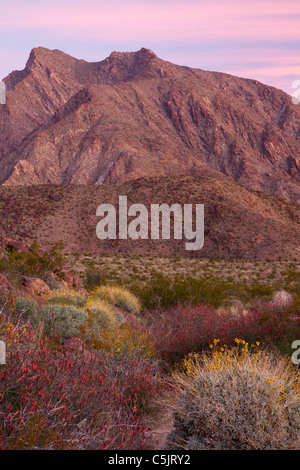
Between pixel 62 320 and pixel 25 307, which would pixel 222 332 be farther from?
pixel 25 307

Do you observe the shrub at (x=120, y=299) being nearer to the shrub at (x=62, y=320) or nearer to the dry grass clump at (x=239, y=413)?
the shrub at (x=62, y=320)

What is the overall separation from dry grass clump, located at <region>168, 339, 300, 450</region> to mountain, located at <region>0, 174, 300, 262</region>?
35564mm

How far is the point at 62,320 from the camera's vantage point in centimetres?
793

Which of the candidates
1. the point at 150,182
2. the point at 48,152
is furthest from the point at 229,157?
the point at 150,182

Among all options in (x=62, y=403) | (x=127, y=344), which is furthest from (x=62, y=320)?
(x=62, y=403)

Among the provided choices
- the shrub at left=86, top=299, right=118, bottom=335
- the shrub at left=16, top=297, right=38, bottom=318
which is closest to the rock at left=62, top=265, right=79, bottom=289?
the shrub at left=86, top=299, right=118, bottom=335

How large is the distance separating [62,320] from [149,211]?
43051 millimetres

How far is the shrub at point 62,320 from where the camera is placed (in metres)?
7.60

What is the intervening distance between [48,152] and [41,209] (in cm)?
3595

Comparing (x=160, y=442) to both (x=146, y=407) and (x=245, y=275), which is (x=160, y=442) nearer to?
(x=146, y=407)

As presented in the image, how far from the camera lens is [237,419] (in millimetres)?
4559

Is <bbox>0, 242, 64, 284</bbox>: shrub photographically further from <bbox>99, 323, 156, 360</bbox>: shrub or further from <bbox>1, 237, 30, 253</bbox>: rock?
<bbox>99, 323, 156, 360</bbox>: shrub

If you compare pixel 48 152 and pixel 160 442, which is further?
pixel 48 152
